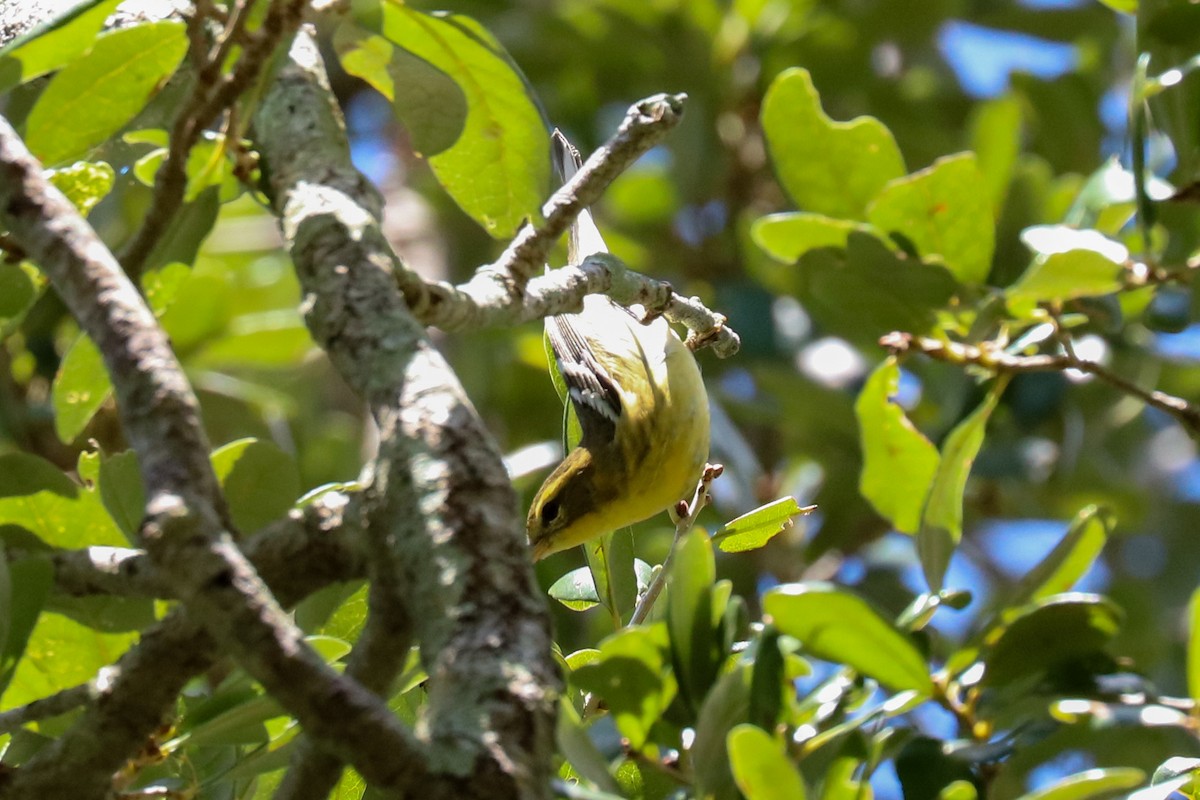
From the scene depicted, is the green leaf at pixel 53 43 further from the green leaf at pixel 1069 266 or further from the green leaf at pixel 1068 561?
the green leaf at pixel 1069 266

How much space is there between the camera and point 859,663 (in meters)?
1.33

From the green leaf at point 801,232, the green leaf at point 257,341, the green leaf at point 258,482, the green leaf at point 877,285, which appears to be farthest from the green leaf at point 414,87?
the green leaf at point 257,341

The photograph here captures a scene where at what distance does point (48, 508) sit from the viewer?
178 centimetres

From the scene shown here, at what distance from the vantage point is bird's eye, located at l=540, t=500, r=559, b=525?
261 centimetres

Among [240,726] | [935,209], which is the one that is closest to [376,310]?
[240,726]

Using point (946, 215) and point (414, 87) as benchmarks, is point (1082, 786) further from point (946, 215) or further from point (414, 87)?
point (946, 215)

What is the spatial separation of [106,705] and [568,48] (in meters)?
3.82

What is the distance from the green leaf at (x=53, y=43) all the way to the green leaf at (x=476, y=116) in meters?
0.44

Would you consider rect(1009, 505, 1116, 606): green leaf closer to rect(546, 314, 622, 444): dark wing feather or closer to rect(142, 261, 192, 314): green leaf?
rect(142, 261, 192, 314): green leaf

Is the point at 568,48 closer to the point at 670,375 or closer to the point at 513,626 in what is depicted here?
the point at 670,375

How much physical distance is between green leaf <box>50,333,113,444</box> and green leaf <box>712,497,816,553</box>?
0.93 m

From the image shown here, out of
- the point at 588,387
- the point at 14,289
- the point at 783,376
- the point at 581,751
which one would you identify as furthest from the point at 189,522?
the point at 783,376

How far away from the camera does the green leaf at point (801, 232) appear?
7.74 ft

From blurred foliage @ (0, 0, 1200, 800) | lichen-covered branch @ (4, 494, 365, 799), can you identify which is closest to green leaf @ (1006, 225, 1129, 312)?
blurred foliage @ (0, 0, 1200, 800)
